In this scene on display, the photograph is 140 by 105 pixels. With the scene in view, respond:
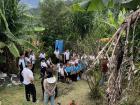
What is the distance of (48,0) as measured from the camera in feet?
64.3

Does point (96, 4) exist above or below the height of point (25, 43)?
above

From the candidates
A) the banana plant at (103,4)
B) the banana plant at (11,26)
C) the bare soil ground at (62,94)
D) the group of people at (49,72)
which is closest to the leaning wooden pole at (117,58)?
the banana plant at (103,4)

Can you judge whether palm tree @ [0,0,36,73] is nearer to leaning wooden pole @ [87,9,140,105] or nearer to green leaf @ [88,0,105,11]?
green leaf @ [88,0,105,11]

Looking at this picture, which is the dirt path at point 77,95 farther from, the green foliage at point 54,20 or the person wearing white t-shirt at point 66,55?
the green foliage at point 54,20

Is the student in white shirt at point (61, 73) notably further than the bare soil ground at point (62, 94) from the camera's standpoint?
Yes

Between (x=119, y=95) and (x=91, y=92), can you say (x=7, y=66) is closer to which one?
(x=91, y=92)

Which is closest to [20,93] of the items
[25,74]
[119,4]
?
[25,74]

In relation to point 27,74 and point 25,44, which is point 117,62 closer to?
point 27,74

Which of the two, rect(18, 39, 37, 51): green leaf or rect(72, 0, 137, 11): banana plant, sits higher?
rect(72, 0, 137, 11): banana plant

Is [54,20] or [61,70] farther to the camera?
[54,20]

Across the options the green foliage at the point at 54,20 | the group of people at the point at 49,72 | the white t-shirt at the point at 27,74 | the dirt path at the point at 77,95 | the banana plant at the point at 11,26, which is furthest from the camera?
the green foliage at the point at 54,20

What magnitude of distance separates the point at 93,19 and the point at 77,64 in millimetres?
5017

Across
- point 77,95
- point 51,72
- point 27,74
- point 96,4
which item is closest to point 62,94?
point 77,95

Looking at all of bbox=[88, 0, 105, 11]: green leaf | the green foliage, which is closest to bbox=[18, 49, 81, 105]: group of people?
the green foliage
